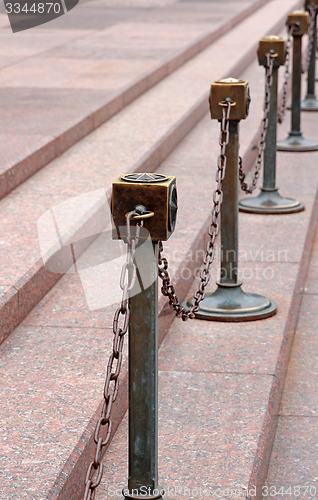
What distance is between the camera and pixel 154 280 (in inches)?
103

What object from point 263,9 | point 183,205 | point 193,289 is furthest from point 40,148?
point 263,9

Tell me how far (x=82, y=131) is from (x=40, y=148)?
1004 mm

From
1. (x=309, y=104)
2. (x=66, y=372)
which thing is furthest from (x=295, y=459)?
(x=309, y=104)

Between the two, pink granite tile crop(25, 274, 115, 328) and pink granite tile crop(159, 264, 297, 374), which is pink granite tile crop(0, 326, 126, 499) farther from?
pink granite tile crop(159, 264, 297, 374)

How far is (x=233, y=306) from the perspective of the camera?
446 centimetres

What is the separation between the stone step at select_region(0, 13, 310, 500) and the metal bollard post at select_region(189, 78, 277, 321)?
0.10m

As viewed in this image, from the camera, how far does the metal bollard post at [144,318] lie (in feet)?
8.46

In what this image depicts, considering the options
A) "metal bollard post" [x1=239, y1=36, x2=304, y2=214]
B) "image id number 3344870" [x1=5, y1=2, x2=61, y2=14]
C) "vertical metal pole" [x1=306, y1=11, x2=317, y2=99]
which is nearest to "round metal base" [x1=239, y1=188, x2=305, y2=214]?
"metal bollard post" [x1=239, y1=36, x2=304, y2=214]

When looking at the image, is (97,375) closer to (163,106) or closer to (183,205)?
(183,205)

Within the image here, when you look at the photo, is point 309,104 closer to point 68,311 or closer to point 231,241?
point 231,241
